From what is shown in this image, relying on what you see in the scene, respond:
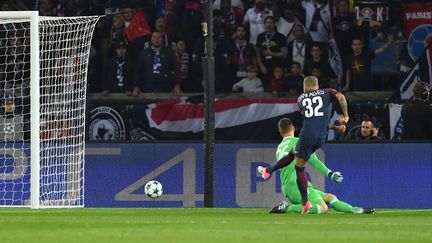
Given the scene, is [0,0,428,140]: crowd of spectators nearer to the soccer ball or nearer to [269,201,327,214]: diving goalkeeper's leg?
the soccer ball

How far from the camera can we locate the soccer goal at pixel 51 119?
20.5 metres

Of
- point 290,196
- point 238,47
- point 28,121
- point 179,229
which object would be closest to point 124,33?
point 238,47

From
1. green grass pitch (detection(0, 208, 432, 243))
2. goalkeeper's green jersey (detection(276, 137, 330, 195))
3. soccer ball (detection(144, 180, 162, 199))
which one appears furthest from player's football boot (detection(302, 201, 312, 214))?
soccer ball (detection(144, 180, 162, 199))

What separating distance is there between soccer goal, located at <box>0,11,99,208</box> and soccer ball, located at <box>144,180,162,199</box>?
1159 mm

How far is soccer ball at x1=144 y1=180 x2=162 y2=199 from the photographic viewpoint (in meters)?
20.2

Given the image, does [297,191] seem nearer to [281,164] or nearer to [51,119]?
[281,164]

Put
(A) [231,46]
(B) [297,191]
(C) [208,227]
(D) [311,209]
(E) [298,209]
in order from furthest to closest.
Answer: (A) [231,46] → (B) [297,191] → (E) [298,209] → (D) [311,209] → (C) [208,227]

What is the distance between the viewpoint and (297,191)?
60.1 feet

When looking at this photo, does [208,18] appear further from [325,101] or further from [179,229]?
[179,229]

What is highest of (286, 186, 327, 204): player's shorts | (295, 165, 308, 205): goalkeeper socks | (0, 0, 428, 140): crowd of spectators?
(0, 0, 428, 140): crowd of spectators

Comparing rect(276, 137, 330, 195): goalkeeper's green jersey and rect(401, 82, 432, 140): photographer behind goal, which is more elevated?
rect(401, 82, 432, 140): photographer behind goal

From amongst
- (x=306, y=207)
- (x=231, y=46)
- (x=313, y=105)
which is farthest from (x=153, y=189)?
(x=231, y=46)

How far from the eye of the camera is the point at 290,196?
60.3 feet

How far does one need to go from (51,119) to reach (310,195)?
185 inches
